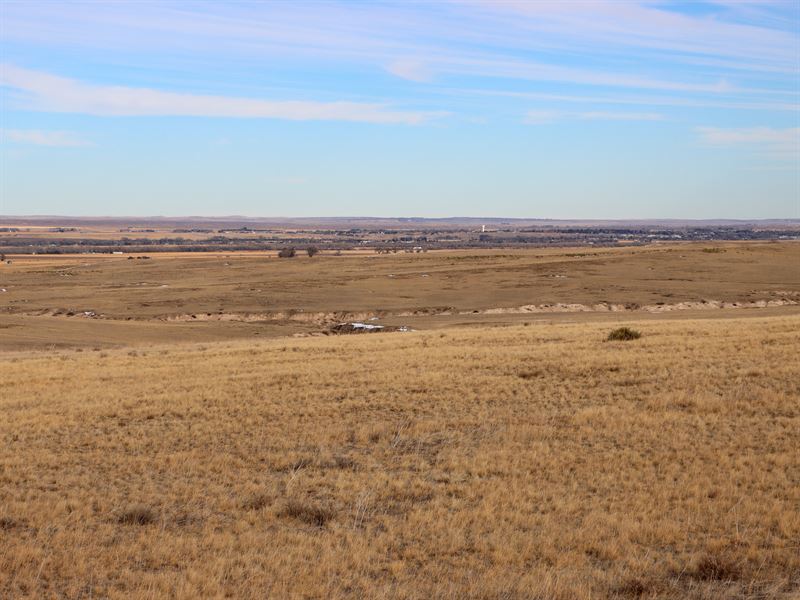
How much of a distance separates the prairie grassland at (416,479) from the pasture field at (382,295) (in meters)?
23.2

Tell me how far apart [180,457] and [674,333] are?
18542 mm

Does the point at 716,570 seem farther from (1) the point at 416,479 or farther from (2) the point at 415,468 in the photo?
(2) the point at 415,468

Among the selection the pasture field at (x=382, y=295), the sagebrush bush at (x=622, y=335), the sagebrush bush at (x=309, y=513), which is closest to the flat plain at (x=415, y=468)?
the sagebrush bush at (x=309, y=513)

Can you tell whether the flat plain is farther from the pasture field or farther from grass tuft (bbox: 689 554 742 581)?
the pasture field

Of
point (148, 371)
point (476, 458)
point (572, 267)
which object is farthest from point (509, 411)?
point (572, 267)

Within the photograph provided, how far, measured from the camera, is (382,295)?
6500cm

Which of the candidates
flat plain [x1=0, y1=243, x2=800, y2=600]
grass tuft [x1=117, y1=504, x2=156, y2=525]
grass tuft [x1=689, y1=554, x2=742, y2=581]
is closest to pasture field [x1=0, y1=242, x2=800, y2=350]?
flat plain [x1=0, y1=243, x2=800, y2=600]

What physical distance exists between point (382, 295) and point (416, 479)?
51587mm

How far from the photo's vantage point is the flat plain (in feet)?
32.3

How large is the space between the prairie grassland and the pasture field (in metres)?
23.2

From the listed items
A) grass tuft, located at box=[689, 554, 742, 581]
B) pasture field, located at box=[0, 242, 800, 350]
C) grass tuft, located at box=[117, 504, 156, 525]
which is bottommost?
pasture field, located at box=[0, 242, 800, 350]

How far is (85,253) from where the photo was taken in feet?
536

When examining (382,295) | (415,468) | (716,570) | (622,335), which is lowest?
(382,295)

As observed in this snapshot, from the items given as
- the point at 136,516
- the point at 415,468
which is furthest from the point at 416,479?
the point at 136,516
